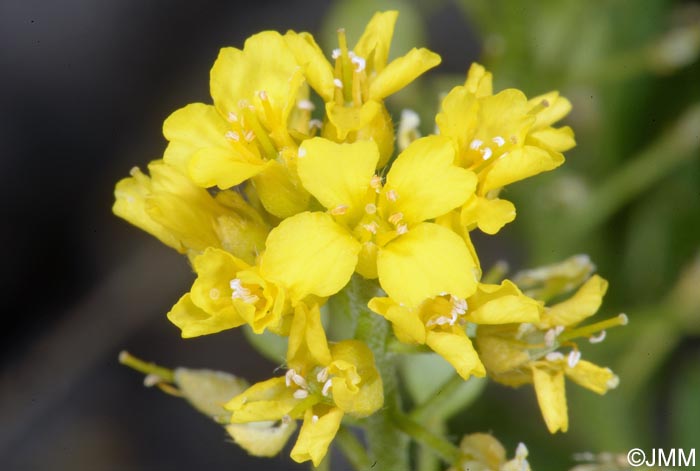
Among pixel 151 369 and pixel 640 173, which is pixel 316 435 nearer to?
pixel 151 369

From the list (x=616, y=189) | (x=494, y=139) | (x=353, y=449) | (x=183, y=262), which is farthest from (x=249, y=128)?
(x=183, y=262)

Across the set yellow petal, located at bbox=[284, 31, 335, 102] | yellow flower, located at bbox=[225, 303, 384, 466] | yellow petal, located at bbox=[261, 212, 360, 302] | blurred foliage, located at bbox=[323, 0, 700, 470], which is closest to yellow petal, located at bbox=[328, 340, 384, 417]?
yellow flower, located at bbox=[225, 303, 384, 466]

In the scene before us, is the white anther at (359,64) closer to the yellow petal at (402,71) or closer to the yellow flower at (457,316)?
the yellow petal at (402,71)

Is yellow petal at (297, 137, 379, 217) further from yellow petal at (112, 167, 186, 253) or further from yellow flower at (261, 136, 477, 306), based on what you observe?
yellow petal at (112, 167, 186, 253)

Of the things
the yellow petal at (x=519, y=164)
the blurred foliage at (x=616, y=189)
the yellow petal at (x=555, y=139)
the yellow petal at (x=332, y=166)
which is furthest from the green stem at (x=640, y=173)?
the yellow petal at (x=332, y=166)

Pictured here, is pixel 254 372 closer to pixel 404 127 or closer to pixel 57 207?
pixel 57 207

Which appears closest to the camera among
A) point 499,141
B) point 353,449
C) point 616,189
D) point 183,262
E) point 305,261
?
point 305,261
